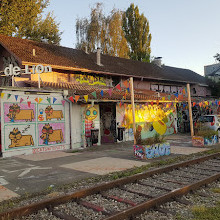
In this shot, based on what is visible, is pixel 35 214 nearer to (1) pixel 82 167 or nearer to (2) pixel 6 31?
Answer: (1) pixel 82 167

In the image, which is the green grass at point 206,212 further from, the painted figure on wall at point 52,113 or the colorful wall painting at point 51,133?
the painted figure on wall at point 52,113

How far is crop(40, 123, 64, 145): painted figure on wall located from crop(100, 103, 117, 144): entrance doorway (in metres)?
4.13

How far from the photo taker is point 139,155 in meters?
10.1

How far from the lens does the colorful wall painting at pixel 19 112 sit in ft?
36.8

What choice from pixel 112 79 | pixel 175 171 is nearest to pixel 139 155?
pixel 175 171

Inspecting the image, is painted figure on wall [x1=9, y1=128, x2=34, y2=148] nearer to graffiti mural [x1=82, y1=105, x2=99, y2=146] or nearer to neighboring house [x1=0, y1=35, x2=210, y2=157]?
neighboring house [x1=0, y1=35, x2=210, y2=157]

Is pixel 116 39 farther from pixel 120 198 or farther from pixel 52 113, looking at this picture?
pixel 120 198

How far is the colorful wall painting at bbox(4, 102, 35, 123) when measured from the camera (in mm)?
11203

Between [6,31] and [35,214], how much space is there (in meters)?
24.9

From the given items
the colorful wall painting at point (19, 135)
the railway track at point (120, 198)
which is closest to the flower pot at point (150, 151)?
the railway track at point (120, 198)

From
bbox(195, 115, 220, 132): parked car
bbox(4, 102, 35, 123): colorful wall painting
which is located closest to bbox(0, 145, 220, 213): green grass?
bbox(4, 102, 35, 123): colorful wall painting

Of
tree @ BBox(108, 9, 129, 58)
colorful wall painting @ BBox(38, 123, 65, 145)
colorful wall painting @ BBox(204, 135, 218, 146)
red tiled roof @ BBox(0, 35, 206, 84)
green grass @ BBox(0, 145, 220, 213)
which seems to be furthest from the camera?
tree @ BBox(108, 9, 129, 58)

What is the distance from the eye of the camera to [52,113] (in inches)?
510

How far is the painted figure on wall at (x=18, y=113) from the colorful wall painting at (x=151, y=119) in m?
6.32
